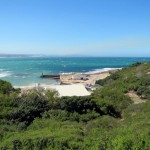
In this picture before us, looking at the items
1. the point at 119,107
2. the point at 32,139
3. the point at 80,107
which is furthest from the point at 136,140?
the point at 119,107

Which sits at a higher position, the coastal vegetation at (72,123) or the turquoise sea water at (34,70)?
the coastal vegetation at (72,123)

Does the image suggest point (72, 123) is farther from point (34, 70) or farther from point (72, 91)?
point (34, 70)

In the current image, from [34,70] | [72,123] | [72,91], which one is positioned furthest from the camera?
Answer: [34,70]

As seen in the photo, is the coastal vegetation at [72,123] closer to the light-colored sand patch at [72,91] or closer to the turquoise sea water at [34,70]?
the light-colored sand patch at [72,91]

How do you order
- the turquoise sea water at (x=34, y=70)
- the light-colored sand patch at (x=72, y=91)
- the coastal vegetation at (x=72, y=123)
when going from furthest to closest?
the turquoise sea water at (x=34, y=70) < the light-colored sand patch at (x=72, y=91) < the coastal vegetation at (x=72, y=123)

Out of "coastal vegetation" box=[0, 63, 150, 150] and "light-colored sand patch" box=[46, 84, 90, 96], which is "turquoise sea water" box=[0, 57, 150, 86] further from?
"coastal vegetation" box=[0, 63, 150, 150]

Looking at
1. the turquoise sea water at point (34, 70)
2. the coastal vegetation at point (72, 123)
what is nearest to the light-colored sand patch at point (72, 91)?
the coastal vegetation at point (72, 123)

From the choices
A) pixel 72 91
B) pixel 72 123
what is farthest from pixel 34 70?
pixel 72 123

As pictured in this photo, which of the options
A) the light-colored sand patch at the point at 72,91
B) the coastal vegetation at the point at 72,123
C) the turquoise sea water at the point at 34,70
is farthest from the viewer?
the turquoise sea water at the point at 34,70

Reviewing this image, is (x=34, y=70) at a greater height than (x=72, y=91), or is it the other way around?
(x=72, y=91)
